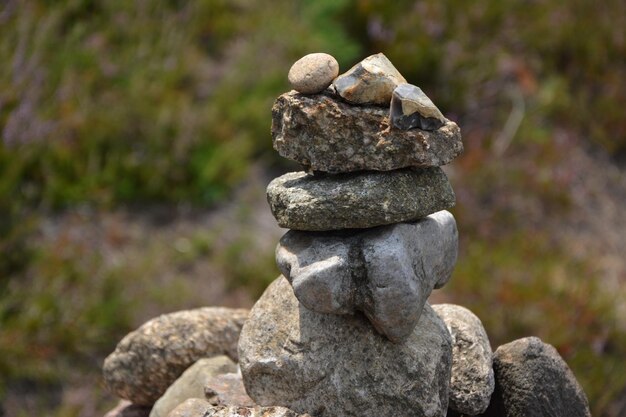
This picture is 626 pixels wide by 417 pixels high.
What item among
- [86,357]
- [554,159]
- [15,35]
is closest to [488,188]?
[554,159]

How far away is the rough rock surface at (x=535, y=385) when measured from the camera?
4.00 metres

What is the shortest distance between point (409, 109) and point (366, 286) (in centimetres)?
76

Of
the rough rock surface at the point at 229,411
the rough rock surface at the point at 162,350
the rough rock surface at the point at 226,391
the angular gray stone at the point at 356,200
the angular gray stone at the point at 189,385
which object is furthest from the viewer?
the rough rock surface at the point at 162,350

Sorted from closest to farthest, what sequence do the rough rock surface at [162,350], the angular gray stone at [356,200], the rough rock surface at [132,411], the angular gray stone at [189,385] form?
the angular gray stone at [356,200]
the angular gray stone at [189,385]
the rough rock surface at [162,350]
the rough rock surface at [132,411]

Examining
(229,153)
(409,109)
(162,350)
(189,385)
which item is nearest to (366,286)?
(409,109)

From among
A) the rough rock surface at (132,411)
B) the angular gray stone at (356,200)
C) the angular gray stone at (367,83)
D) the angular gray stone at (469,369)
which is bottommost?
the rough rock surface at (132,411)

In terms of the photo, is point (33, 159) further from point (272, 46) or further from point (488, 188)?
point (488, 188)

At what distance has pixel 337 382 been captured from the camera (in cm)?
378

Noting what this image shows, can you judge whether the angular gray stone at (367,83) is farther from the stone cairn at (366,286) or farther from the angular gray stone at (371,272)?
the angular gray stone at (371,272)

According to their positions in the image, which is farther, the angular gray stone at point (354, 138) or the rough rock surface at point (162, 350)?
the rough rock surface at point (162, 350)

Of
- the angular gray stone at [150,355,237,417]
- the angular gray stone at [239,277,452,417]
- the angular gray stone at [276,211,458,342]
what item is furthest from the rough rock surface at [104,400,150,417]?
the angular gray stone at [276,211,458,342]

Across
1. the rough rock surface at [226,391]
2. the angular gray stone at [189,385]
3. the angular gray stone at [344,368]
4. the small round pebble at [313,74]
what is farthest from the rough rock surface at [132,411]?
the small round pebble at [313,74]

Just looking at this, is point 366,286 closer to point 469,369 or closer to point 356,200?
point 356,200

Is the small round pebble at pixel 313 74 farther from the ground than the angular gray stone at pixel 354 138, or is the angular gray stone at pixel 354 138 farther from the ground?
the small round pebble at pixel 313 74
